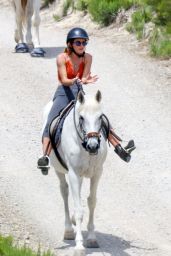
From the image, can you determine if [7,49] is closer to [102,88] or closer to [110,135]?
[102,88]

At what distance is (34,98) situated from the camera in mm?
15469

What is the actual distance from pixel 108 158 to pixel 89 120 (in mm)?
4439

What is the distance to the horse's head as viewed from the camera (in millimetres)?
8172

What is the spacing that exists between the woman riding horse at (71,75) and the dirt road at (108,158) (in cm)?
105

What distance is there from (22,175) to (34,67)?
610cm

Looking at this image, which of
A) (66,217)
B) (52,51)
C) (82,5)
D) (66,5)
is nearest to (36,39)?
(52,51)

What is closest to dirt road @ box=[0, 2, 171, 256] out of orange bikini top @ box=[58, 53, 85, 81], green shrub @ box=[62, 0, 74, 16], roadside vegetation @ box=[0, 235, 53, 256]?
roadside vegetation @ box=[0, 235, 53, 256]

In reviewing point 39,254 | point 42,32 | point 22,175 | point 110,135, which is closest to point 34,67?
point 42,32

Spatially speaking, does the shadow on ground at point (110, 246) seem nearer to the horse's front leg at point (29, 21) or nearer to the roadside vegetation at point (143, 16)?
the roadside vegetation at point (143, 16)

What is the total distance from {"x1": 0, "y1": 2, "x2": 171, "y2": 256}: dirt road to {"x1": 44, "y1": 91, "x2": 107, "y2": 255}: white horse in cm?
50

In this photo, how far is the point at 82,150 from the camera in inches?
344

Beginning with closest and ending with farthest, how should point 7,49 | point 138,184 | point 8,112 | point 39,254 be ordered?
point 39,254 → point 138,184 → point 8,112 → point 7,49

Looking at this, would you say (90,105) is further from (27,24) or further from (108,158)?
(27,24)

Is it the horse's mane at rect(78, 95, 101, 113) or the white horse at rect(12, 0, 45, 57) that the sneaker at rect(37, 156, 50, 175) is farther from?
the white horse at rect(12, 0, 45, 57)
